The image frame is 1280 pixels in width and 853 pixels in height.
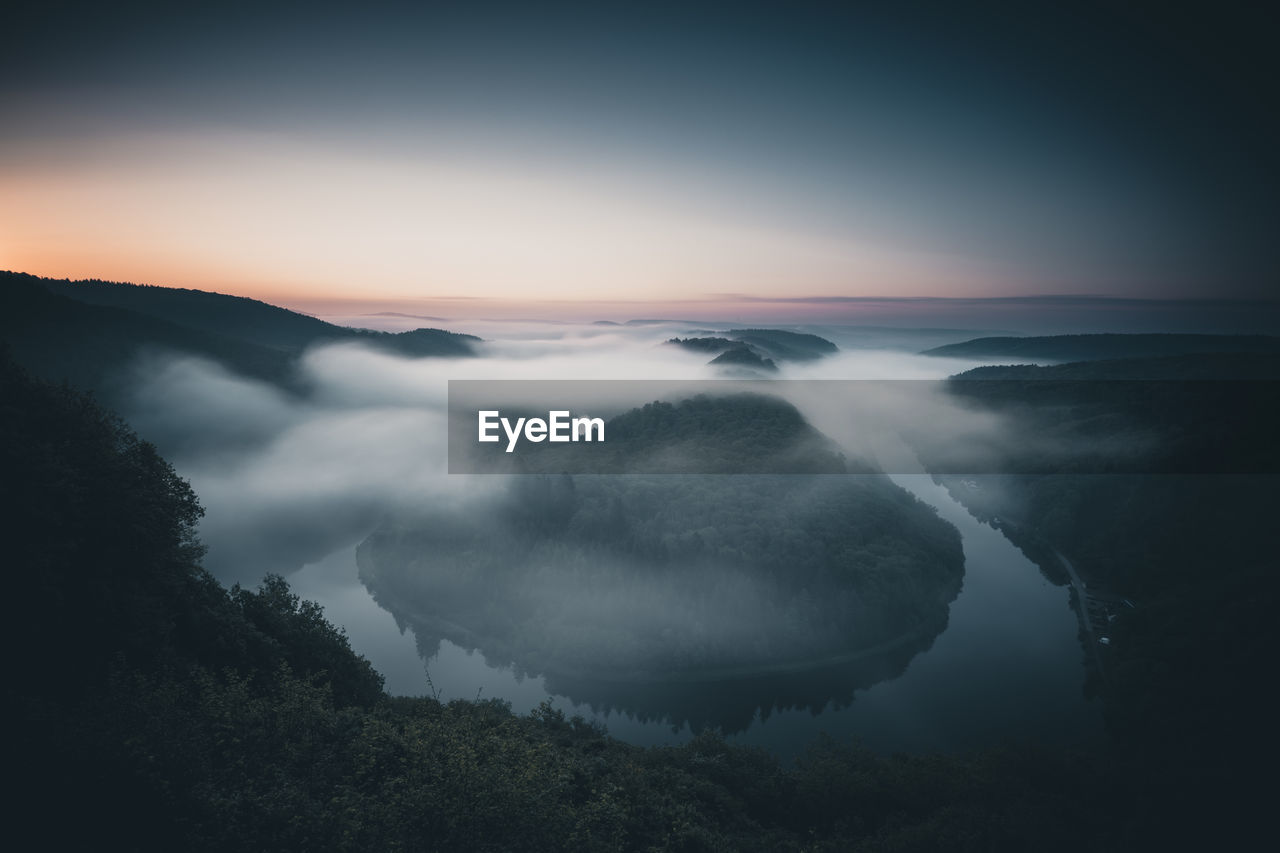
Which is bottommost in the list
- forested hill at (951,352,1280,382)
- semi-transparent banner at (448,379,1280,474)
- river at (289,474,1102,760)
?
river at (289,474,1102,760)

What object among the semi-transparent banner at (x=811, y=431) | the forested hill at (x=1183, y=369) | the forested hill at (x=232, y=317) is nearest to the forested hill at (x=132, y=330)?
the forested hill at (x=232, y=317)

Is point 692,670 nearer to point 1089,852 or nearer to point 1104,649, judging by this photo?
point 1089,852

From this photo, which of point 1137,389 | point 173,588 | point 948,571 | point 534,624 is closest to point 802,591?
point 948,571

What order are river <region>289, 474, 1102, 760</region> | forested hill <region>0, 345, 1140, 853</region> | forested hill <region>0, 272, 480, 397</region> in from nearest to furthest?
forested hill <region>0, 345, 1140, 853</region>, river <region>289, 474, 1102, 760</region>, forested hill <region>0, 272, 480, 397</region>

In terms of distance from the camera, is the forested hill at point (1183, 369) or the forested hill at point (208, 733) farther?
the forested hill at point (1183, 369)

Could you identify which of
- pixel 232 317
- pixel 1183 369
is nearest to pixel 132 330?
pixel 232 317

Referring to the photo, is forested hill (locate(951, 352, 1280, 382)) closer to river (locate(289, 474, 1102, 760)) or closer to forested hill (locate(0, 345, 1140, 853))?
river (locate(289, 474, 1102, 760))

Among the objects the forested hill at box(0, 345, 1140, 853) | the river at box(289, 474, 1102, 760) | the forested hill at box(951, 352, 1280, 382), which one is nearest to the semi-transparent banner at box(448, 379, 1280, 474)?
the forested hill at box(951, 352, 1280, 382)

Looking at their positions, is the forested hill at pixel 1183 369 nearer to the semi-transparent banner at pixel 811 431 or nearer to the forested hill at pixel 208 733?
the semi-transparent banner at pixel 811 431
